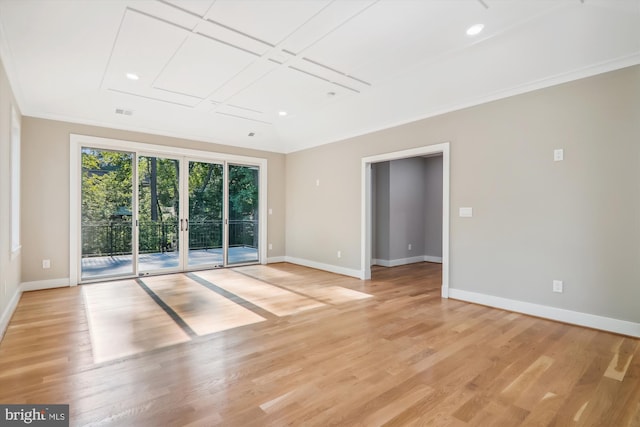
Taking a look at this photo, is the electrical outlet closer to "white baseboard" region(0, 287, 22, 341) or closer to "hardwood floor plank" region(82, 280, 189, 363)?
"hardwood floor plank" region(82, 280, 189, 363)

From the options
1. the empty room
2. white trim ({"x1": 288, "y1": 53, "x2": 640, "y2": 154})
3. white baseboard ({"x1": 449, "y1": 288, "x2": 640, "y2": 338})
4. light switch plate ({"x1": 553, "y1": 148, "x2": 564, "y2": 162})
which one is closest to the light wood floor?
the empty room

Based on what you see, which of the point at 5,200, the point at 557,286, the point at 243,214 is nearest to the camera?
the point at 5,200

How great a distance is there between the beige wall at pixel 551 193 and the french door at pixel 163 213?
391 cm

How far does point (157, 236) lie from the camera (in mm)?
6020

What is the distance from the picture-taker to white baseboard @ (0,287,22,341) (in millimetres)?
3098

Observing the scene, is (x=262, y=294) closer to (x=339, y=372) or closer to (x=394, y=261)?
(x=339, y=372)

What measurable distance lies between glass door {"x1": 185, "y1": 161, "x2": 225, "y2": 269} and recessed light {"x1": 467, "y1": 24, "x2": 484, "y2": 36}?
17.0 feet

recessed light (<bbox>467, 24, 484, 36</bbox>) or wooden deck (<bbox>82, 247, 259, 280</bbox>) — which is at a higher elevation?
recessed light (<bbox>467, 24, 484, 36</bbox>)

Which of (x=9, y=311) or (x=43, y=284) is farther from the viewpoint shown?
(x=43, y=284)

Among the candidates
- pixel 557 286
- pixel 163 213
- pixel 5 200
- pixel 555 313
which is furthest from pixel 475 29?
pixel 163 213

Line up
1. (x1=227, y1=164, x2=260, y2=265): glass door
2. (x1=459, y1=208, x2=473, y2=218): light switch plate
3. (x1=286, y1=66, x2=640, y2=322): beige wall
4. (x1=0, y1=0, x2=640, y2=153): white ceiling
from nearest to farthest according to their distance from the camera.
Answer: (x1=0, y1=0, x2=640, y2=153): white ceiling
(x1=286, y1=66, x2=640, y2=322): beige wall
(x1=459, y1=208, x2=473, y2=218): light switch plate
(x1=227, y1=164, x2=260, y2=265): glass door

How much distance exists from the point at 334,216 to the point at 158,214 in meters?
3.38

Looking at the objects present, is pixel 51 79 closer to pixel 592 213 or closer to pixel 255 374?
pixel 255 374

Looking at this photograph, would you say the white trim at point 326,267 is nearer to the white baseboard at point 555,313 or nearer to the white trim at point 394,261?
the white trim at point 394,261
